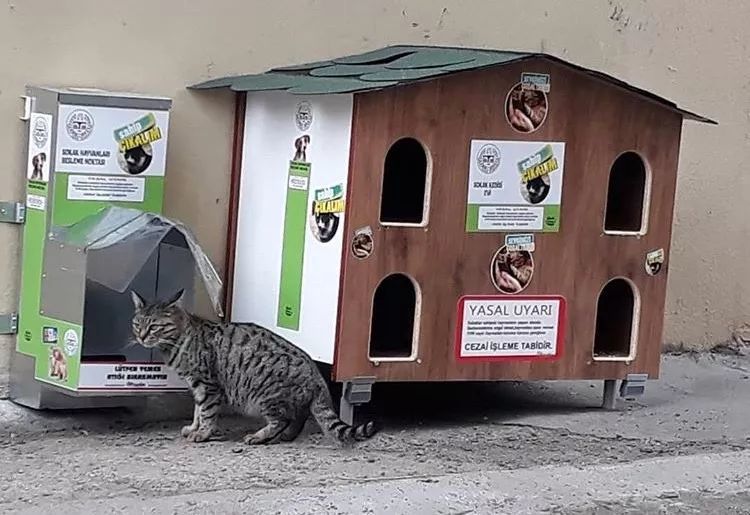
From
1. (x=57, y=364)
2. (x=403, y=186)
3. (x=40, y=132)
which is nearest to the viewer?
(x=57, y=364)

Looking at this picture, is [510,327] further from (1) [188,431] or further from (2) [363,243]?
(1) [188,431]

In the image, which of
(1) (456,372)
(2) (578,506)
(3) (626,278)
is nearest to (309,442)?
(1) (456,372)

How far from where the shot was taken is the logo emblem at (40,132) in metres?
6.07

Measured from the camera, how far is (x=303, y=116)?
6230 millimetres

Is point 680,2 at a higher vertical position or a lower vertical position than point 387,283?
higher

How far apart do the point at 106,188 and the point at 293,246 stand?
872mm

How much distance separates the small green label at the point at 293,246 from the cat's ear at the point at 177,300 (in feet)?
1.50

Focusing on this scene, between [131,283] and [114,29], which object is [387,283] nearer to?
[131,283]

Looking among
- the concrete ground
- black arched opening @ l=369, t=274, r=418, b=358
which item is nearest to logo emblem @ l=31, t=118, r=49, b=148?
the concrete ground

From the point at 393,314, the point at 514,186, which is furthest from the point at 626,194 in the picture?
the point at 393,314

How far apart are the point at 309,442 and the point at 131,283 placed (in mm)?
1071

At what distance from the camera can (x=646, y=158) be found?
6.66 meters

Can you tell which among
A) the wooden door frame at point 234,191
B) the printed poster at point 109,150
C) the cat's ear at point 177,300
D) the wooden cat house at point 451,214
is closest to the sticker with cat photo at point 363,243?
the wooden cat house at point 451,214

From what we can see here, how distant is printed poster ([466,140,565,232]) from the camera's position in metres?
6.27
